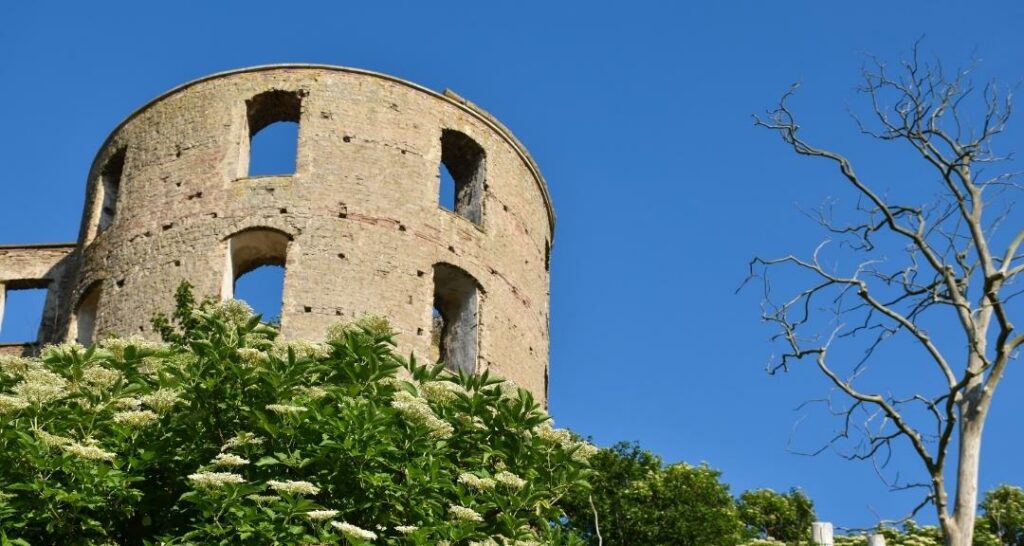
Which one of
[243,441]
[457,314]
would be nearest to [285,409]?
[243,441]

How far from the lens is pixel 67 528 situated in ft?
30.3

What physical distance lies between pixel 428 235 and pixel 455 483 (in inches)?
338

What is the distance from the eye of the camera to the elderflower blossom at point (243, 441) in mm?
9242

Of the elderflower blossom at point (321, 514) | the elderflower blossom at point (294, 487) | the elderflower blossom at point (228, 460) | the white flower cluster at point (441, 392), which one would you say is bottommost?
the elderflower blossom at point (321, 514)

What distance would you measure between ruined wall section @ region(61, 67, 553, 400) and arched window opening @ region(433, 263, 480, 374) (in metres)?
0.14

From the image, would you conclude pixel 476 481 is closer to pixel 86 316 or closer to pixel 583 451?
pixel 583 451

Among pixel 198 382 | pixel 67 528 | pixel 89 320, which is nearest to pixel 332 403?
pixel 198 382

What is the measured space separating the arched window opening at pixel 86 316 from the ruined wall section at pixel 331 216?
0.38 feet

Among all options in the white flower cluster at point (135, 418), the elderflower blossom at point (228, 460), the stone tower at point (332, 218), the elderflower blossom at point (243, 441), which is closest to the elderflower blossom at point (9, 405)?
the white flower cluster at point (135, 418)

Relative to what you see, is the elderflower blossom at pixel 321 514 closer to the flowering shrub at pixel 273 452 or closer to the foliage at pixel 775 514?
the flowering shrub at pixel 273 452

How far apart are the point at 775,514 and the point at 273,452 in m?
15.8

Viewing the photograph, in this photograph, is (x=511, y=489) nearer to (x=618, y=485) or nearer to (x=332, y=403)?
(x=332, y=403)

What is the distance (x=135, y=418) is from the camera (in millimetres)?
9531

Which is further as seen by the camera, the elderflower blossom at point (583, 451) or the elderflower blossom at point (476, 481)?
the elderflower blossom at point (583, 451)
